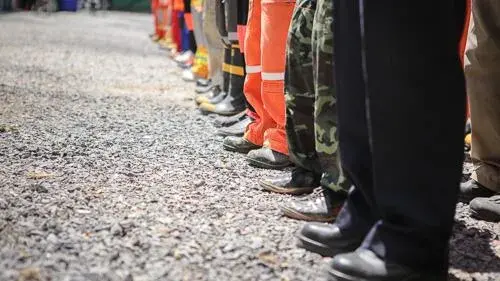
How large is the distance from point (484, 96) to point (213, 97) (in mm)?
2305

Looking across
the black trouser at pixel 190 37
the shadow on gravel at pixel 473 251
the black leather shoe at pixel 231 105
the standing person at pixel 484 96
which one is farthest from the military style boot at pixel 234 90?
the black trouser at pixel 190 37

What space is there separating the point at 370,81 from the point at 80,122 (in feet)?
7.82

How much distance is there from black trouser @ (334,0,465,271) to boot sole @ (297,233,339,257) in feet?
0.76

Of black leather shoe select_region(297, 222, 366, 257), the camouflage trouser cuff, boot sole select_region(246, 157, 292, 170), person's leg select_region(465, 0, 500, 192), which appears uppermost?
person's leg select_region(465, 0, 500, 192)

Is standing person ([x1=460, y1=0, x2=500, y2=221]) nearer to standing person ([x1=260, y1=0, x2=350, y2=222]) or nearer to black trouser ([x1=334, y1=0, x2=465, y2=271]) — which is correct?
standing person ([x1=260, y1=0, x2=350, y2=222])

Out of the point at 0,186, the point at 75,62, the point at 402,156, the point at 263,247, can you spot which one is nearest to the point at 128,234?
the point at 263,247

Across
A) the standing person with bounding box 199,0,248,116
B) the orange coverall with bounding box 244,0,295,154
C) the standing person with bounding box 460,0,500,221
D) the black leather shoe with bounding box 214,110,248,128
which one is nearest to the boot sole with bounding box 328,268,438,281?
the standing person with bounding box 460,0,500,221

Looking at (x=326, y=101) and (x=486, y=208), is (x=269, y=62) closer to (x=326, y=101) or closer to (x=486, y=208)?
(x=326, y=101)

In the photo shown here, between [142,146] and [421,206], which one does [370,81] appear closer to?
[421,206]

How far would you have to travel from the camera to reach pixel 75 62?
6.50 metres

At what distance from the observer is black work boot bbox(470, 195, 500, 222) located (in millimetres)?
1941

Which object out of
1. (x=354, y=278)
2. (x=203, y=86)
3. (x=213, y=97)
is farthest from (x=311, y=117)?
(x=203, y=86)

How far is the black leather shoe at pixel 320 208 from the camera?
5.90 feet

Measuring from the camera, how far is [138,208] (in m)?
1.86
